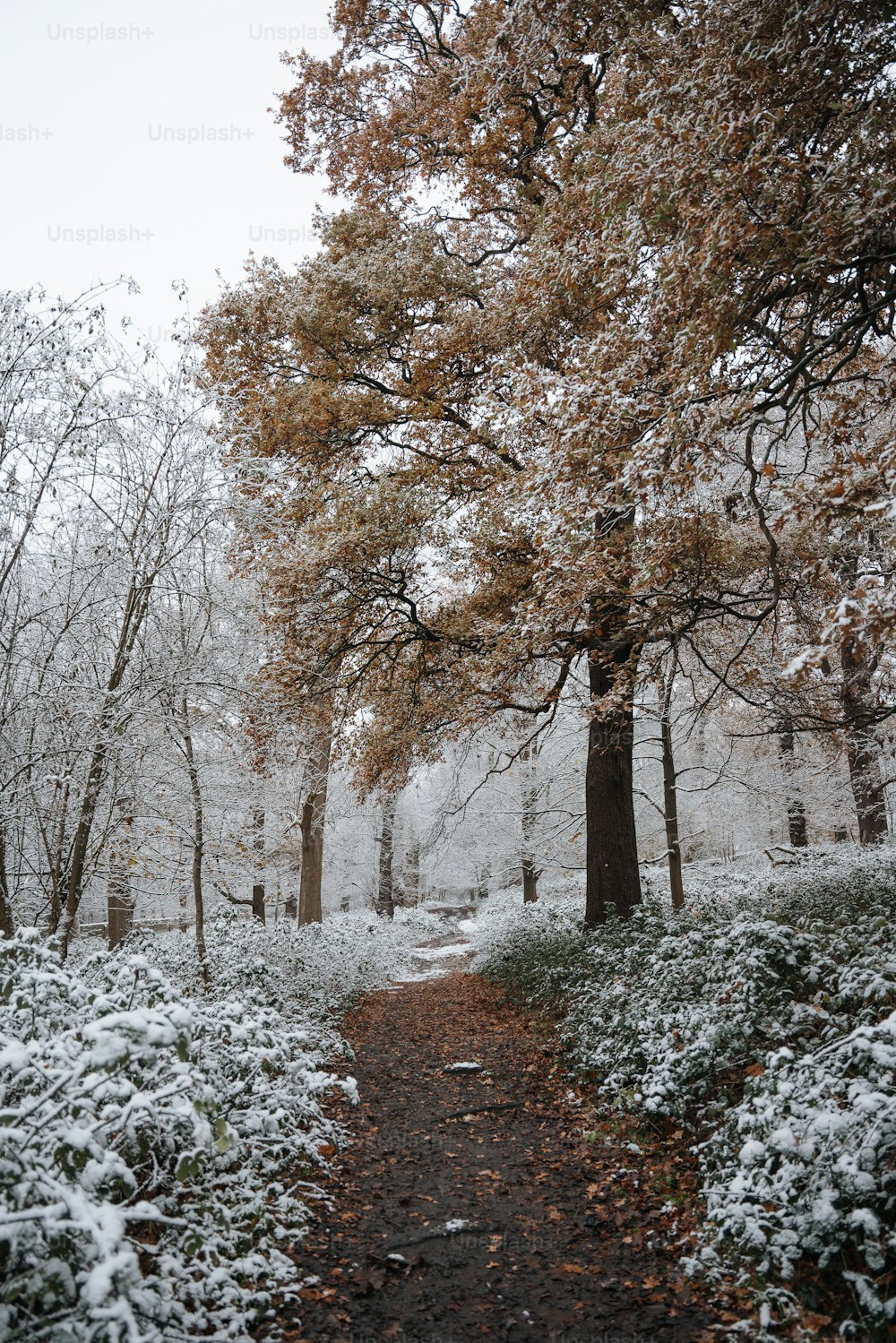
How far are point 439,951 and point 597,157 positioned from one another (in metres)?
21.1

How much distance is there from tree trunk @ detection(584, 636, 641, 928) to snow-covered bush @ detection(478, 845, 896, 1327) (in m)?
0.59

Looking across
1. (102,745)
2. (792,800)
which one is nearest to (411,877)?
(792,800)

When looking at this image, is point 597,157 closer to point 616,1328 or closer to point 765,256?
point 765,256

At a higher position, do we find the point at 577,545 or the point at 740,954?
the point at 577,545

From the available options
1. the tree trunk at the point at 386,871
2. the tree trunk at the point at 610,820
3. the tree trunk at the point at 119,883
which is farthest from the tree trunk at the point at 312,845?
the tree trunk at the point at 386,871

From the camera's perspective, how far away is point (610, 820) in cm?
976

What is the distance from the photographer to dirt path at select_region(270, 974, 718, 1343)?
131 inches

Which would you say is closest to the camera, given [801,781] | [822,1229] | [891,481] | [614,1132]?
[822,1229]

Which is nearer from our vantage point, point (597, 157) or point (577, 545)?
point (597, 157)

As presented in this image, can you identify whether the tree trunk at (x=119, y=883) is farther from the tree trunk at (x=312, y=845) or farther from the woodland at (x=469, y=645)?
the tree trunk at (x=312, y=845)

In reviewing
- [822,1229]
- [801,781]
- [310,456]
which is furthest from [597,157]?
[801,781]

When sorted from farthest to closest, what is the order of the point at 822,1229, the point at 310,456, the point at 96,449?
the point at 310,456, the point at 96,449, the point at 822,1229

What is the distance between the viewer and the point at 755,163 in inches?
171

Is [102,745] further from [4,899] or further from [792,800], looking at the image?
[792,800]
